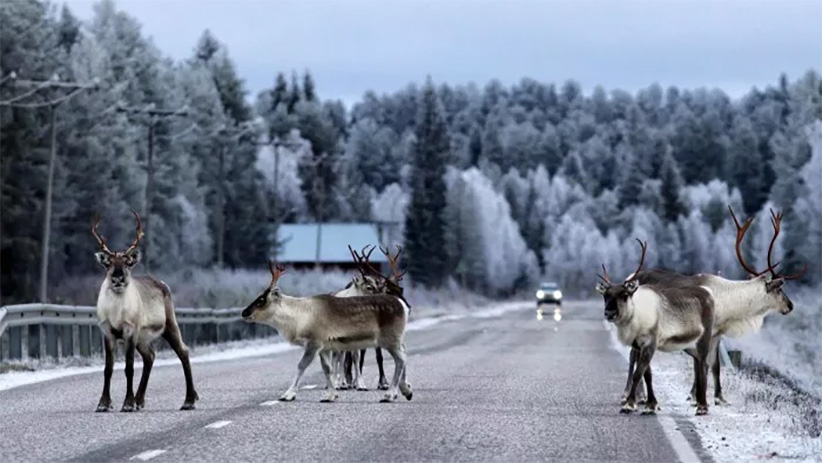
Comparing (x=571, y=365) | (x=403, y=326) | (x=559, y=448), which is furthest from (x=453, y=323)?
(x=559, y=448)

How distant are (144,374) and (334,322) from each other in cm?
253

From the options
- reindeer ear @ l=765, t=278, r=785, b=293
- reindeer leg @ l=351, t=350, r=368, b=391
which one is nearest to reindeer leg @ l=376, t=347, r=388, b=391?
reindeer leg @ l=351, t=350, r=368, b=391

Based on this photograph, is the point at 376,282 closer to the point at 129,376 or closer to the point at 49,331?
the point at 129,376

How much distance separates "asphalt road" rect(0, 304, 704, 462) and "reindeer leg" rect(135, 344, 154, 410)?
0.41 feet

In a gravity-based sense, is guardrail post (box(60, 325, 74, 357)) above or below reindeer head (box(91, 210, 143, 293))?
below

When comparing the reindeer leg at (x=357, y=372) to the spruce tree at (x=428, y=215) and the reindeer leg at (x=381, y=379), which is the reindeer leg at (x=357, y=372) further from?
the spruce tree at (x=428, y=215)

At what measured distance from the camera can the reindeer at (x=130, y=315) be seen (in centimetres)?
1858

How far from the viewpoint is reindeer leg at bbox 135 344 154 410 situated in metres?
18.7

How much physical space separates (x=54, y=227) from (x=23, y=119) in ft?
20.1

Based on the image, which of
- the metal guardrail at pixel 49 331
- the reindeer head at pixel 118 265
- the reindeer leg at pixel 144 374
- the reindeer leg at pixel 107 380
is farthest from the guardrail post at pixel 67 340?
the reindeer head at pixel 118 265

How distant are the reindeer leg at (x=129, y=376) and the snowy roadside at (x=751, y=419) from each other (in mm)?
5776

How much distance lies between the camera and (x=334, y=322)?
20.6m

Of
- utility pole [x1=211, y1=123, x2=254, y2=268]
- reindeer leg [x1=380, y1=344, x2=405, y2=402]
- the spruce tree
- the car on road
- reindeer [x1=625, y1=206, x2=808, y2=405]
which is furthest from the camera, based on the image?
the spruce tree

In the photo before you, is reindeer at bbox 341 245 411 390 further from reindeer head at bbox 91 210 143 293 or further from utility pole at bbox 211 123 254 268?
utility pole at bbox 211 123 254 268
